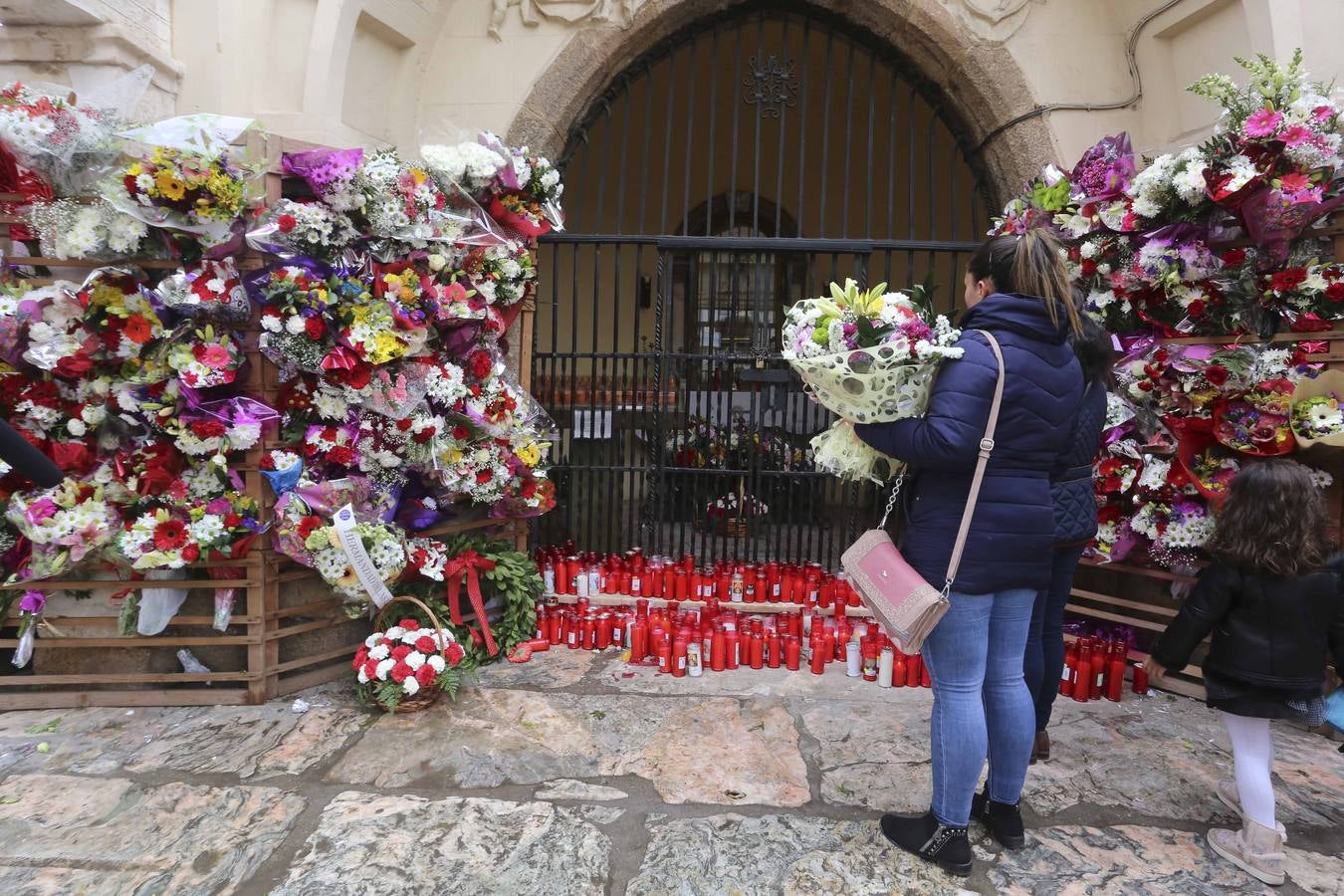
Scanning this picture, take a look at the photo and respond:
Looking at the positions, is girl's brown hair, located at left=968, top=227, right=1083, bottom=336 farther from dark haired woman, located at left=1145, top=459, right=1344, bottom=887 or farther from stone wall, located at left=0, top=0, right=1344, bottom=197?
stone wall, located at left=0, top=0, right=1344, bottom=197

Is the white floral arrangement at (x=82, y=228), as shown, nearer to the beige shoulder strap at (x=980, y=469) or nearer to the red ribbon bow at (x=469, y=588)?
the red ribbon bow at (x=469, y=588)

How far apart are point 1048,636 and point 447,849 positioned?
2109mm

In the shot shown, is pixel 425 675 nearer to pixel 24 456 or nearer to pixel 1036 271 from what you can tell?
pixel 24 456

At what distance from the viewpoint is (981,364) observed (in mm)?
1916

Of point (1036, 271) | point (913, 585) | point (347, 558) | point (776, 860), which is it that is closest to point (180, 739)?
point (347, 558)

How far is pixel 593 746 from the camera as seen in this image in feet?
9.53

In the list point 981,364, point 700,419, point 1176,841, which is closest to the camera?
point 981,364

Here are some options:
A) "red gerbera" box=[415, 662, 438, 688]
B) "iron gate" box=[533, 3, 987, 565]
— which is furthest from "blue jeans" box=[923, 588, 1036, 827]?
"iron gate" box=[533, 3, 987, 565]

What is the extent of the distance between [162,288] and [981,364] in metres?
2.96

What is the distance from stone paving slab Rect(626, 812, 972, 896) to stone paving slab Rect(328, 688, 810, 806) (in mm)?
148

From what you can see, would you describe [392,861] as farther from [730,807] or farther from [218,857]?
[730,807]

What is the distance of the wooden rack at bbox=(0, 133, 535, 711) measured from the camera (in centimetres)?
312

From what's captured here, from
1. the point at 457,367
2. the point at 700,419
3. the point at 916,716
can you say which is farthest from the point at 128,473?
the point at 916,716

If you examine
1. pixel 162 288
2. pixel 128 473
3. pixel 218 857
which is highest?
pixel 162 288
